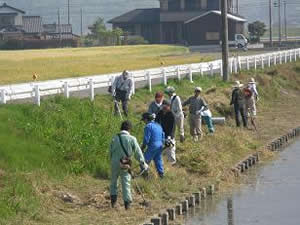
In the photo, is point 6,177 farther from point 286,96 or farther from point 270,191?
point 286,96

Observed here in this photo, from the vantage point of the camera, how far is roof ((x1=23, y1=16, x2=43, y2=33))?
384 ft

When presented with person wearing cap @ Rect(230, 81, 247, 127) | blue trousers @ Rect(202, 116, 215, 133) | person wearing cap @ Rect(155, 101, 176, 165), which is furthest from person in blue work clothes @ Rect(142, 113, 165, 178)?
person wearing cap @ Rect(230, 81, 247, 127)

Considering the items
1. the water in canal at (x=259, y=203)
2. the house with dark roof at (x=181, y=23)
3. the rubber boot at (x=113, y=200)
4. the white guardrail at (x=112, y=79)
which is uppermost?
the house with dark roof at (x=181, y=23)

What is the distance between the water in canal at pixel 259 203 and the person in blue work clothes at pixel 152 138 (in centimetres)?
128

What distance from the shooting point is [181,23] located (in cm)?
10175

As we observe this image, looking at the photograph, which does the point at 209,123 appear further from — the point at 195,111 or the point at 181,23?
the point at 181,23

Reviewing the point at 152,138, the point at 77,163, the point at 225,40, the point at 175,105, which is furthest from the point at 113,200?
the point at 225,40

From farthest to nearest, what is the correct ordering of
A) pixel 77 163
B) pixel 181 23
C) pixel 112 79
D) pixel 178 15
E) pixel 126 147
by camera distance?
1. pixel 178 15
2. pixel 181 23
3. pixel 112 79
4. pixel 77 163
5. pixel 126 147

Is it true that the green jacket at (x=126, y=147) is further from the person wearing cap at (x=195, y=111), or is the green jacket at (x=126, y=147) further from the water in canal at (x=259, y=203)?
the person wearing cap at (x=195, y=111)

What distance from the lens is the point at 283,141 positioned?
90.4ft

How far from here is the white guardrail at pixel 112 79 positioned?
23.1 metres

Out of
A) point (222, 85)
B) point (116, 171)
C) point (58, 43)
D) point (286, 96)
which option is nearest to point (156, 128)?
point (116, 171)

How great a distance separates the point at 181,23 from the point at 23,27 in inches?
966

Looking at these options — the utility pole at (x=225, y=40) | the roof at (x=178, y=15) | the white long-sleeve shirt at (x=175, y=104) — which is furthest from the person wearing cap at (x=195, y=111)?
the roof at (x=178, y=15)
